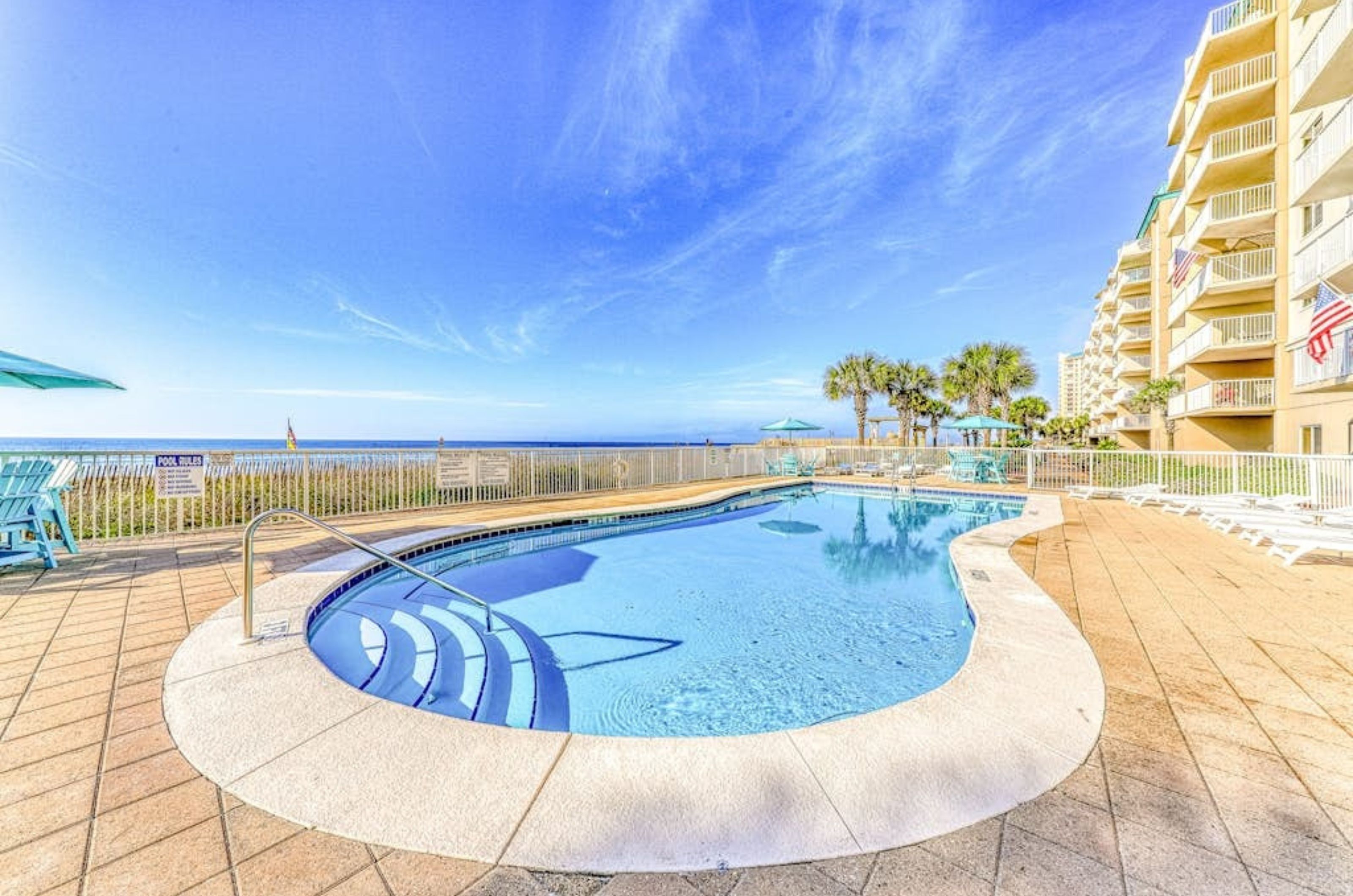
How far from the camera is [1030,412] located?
36.8 m

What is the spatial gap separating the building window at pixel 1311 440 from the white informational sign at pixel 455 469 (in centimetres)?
1870

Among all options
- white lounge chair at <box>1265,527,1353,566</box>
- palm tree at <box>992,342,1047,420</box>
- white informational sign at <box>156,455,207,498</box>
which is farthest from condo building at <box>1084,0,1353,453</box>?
white informational sign at <box>156,455,207,498</box>

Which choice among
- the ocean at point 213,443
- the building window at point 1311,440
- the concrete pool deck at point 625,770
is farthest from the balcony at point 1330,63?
the ocean at point 213,443

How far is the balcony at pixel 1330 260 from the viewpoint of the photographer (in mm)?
8102

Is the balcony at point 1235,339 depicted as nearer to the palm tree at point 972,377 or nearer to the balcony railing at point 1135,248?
the palm tree at point 972,377

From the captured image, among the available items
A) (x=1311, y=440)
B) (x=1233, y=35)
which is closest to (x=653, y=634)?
(x=1311, y=440)

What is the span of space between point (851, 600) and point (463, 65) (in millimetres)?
12186

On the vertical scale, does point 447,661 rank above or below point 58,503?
below

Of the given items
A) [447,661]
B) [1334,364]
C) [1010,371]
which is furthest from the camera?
[1010,371]

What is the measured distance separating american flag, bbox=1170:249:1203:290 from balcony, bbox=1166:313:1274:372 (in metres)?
1.69

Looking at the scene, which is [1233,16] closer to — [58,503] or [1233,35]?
[1233,35]

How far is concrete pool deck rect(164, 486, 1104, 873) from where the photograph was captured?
1.40 meters

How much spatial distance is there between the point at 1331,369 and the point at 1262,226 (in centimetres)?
896

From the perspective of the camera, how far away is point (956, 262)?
1742 centimetres
